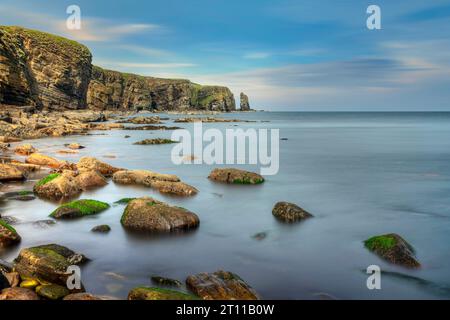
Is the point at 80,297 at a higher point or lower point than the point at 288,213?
lower

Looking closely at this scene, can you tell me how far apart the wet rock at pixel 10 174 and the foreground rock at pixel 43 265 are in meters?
14.8

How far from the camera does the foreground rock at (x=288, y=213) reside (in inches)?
709

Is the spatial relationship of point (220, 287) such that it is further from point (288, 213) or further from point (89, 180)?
point (89, 180)

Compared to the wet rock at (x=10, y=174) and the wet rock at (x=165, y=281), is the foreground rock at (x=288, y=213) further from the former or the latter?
the wet rock at (x=10, y=174)

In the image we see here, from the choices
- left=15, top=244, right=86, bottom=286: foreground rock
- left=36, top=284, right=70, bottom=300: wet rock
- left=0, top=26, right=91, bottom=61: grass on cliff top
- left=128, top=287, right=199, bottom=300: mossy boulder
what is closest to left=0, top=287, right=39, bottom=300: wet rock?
left=36, top=284, right=70, bottom=300: wet rock

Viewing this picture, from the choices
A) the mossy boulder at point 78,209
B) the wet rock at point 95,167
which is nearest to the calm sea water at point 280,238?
the mossy boulder at point 78,209

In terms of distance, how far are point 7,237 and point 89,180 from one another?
32.2 ft

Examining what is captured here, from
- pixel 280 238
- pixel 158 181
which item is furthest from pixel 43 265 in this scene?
pixel 158 181

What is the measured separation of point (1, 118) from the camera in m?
65.6

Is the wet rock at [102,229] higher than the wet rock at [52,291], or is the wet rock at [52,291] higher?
the wet rock at [102,229]

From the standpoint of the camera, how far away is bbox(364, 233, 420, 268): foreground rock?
13.3 m

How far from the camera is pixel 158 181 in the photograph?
78.8ft

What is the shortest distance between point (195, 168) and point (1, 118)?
45.8 metres
